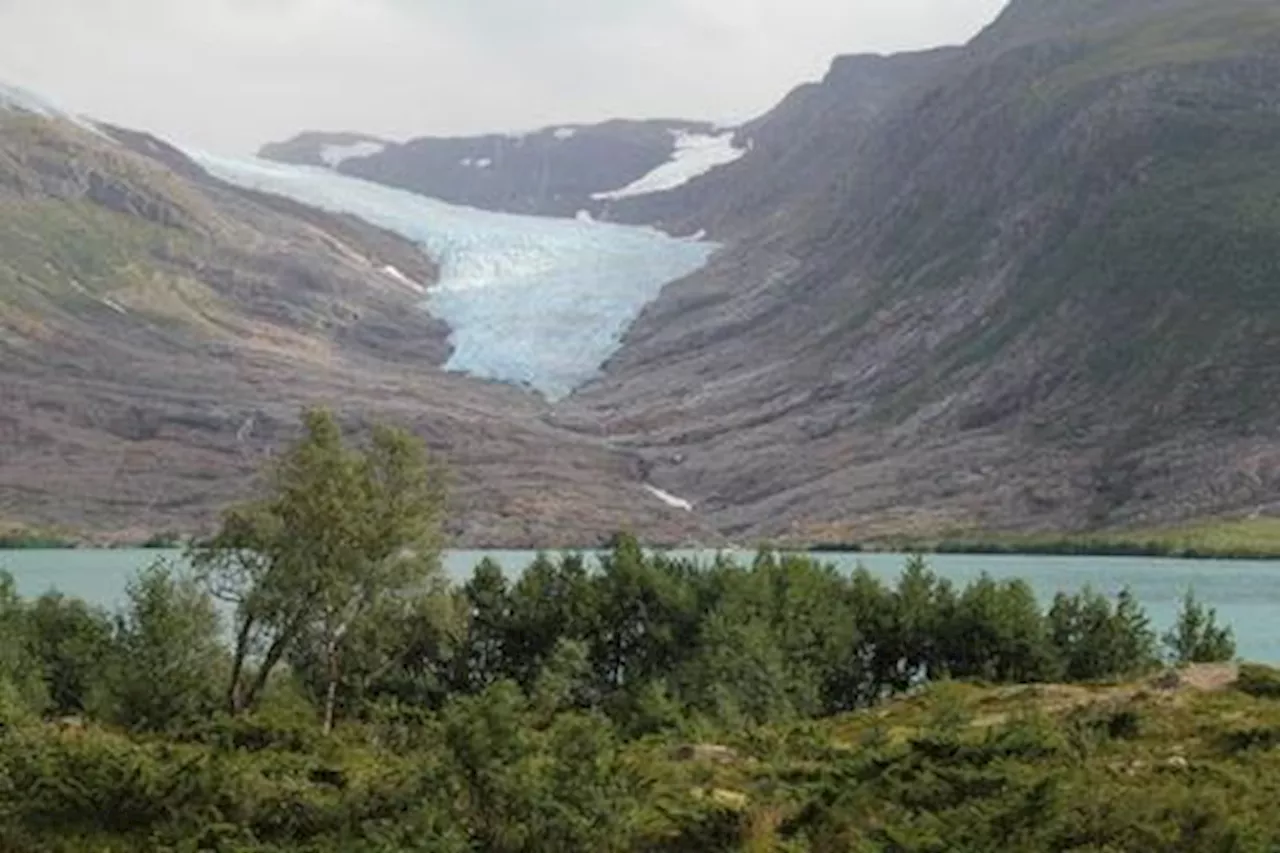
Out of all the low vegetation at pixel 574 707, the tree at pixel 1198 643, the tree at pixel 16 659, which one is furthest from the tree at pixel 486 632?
the tree at pixel 1198 643

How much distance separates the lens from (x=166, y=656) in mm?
55656

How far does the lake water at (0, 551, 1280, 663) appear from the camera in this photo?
11298 centimetres

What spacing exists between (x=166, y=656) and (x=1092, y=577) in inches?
4452

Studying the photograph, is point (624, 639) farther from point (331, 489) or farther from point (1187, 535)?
point (1187, 535)

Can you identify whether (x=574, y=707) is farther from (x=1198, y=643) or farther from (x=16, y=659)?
(x=1198, y=643)

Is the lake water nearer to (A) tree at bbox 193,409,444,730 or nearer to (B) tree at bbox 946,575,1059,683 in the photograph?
(B) tree at bbox 946,575,1059,683

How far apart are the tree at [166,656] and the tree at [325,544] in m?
1.37

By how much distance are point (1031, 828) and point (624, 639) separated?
42372 mm

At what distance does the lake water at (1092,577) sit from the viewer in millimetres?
112981

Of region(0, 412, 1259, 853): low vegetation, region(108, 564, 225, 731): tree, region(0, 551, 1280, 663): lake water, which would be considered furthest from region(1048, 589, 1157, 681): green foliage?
region(108, 564, 225, 731): tree

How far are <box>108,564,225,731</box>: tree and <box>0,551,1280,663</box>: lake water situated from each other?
37.9 meters

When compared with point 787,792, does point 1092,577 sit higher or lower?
lower

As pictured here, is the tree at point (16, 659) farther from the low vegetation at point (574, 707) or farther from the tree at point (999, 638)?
the tree at point (999, 638)

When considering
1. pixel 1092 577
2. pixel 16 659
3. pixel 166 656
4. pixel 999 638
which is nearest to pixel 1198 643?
pixel 999 638
